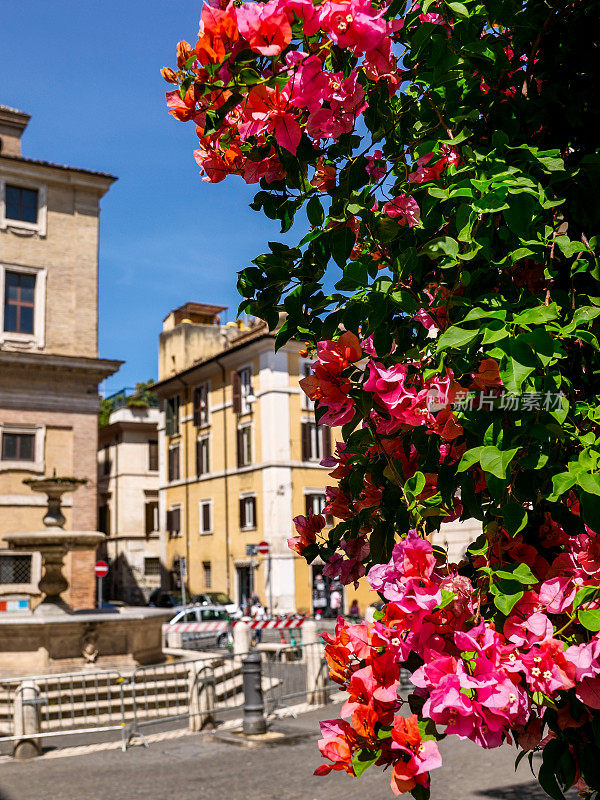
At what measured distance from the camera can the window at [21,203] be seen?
29844mm

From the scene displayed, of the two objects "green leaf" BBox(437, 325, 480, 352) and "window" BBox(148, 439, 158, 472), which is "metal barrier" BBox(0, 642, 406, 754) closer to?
"green leaf" BBox(437, 325, 480, 352)

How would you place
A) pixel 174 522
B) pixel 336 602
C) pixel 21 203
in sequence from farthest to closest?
pixel 174 522, pixel 336 602, pixel 21 203

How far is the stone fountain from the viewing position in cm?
1590

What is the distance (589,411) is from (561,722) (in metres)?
0.70

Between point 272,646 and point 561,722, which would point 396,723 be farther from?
point 272,646

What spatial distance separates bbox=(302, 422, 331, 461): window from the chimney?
706 inches

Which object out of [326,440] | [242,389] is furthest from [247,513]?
[242,389]

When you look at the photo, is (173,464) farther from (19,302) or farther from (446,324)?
(446,324)

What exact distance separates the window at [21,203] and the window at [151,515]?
25713 millimetres

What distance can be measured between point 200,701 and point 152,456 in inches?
1614

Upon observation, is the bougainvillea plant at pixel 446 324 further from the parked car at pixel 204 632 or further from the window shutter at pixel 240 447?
the window shutter at pixel 240 447

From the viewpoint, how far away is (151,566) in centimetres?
5112

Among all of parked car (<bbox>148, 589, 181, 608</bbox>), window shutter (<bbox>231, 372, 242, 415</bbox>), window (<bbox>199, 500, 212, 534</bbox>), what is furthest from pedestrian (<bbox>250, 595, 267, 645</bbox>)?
window shutter (<bbox>231, 372, 242, 415</bbox>)

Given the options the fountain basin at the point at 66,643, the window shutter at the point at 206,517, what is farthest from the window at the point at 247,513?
the fountain basin at the point at 66,643
